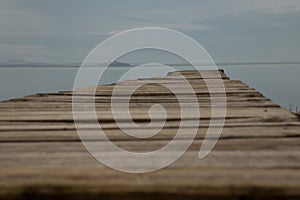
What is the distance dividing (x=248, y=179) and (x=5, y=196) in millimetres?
565

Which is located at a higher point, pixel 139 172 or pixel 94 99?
pixel 94 99

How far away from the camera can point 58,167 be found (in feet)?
3.36

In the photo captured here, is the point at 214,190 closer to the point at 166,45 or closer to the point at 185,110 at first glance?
the point at 185,110

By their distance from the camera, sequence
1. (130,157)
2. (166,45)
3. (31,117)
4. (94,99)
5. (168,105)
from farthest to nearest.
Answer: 1. (166,45)
2. (94,99)
3. (168,105)
4. (31,117)
5. (130,157)

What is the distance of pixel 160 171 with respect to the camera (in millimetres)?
1003

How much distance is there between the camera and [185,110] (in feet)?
7.29

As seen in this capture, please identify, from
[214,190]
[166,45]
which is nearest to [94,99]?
[166,45]

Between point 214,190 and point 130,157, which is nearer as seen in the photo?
point 214,190

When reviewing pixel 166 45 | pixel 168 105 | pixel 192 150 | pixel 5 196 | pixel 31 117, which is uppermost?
pixel 166 45

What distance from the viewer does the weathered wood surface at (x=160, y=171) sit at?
86 cm

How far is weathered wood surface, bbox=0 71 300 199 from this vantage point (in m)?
0.86

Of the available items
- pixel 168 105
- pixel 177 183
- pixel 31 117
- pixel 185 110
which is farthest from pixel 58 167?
pixel 168 105

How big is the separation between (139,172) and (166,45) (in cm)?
305

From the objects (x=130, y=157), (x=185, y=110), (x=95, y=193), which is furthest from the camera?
(x=185, y=110)
